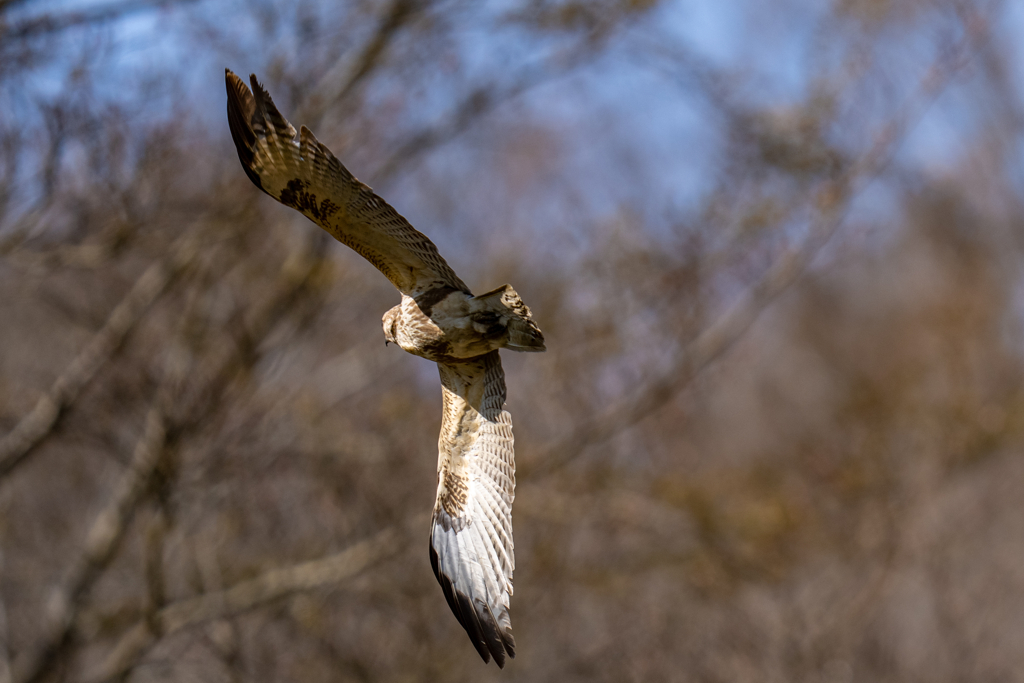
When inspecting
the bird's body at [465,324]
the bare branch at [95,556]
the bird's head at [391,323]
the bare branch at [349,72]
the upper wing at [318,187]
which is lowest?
the bare branch at [95,556]

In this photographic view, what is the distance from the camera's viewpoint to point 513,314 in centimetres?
276

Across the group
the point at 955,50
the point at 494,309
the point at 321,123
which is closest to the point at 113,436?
the point at 321,123

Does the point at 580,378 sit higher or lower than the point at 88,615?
higher

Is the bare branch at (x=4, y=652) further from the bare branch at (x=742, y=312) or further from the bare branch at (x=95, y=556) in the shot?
the bare branch at (x=742, y=312)

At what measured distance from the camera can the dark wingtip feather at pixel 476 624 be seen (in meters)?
2.65

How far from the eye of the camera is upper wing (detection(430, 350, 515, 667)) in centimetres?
305

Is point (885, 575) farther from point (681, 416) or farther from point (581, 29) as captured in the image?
point (581, 29)

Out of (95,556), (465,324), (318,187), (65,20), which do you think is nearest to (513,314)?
(465,324)

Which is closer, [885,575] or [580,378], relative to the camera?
[580,378]

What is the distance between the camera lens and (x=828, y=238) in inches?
287

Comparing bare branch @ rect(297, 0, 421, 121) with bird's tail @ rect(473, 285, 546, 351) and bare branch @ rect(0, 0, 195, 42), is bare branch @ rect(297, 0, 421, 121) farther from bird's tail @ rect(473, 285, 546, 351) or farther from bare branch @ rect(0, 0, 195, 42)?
bird's tail @ rect(473, 285, 546, 351)

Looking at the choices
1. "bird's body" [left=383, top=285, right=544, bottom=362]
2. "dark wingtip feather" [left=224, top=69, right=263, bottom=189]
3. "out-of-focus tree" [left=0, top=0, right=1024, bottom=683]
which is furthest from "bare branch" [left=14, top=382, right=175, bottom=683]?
"dark wingtip feather" [left=224, top=69, right=263, bottom=189]

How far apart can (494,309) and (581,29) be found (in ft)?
A: 16.2

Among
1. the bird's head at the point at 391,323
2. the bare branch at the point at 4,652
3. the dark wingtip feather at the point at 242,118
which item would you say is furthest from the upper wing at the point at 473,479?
the bare branch at the point at 4,652
